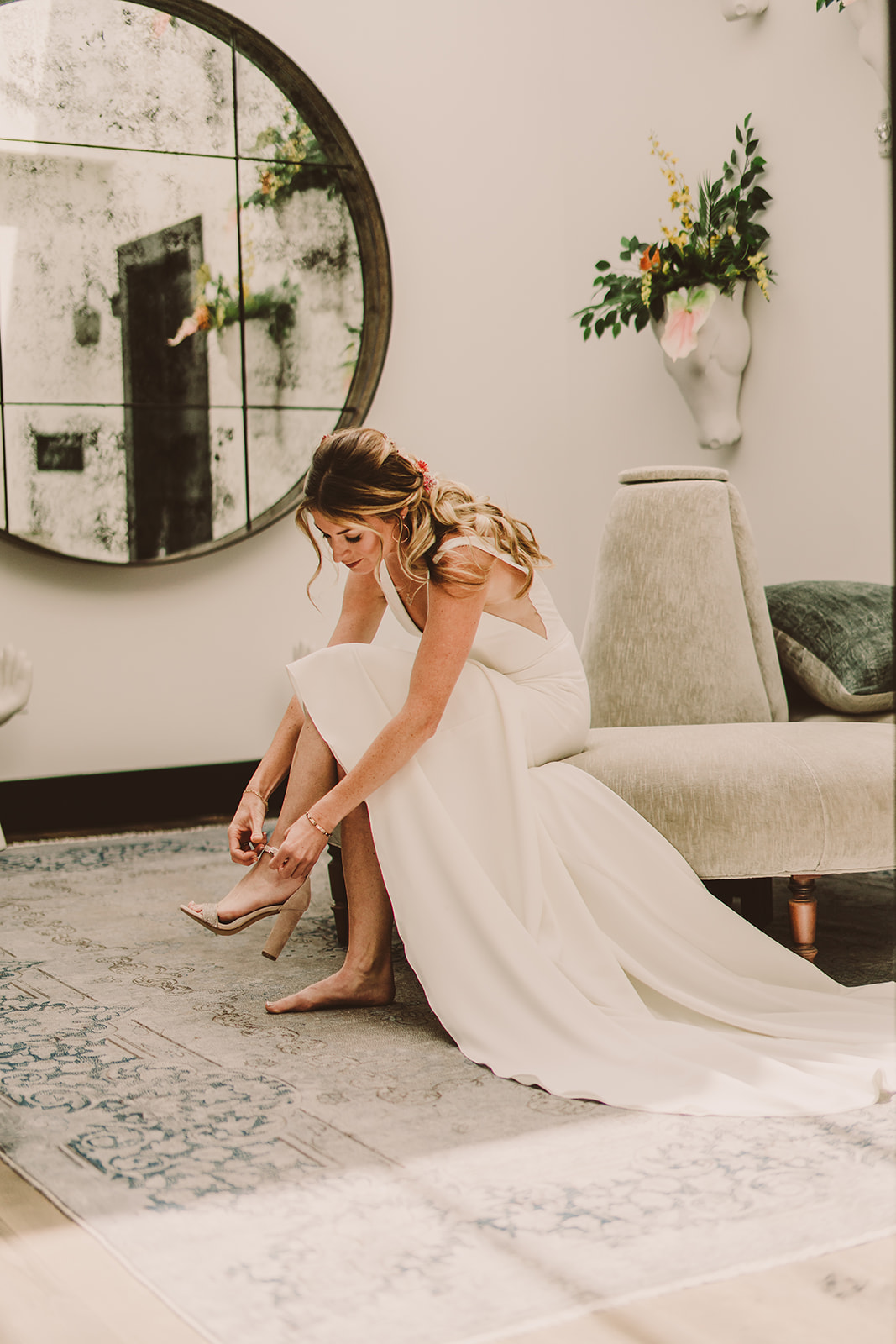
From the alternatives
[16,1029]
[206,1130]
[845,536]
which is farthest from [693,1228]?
[845,536]

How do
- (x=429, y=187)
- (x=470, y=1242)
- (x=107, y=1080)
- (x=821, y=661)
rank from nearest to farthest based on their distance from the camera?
1. (x=470, y=1242)
2. (x=107, y=1080)
3. (x=821, y=661)
4. (x=429, y=187)

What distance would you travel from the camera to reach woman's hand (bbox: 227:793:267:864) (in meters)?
1.99

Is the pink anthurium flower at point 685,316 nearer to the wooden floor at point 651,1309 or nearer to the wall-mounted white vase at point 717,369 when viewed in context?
the wall-mounted white vase at point 717,369

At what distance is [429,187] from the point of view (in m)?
4.07

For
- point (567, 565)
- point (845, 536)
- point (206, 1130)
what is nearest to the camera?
point (206, 1130)

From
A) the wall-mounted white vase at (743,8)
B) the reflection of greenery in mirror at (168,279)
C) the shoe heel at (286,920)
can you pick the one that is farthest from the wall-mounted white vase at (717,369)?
the shoe heel at (286,920)

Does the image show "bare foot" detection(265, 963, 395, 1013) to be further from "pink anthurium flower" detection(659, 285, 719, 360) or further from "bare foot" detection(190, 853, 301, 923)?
"pink anthurium flower" detection(659, 285, 719, 360)

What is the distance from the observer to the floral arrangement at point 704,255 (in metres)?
3.40

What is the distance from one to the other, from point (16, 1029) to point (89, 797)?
1.81 meters

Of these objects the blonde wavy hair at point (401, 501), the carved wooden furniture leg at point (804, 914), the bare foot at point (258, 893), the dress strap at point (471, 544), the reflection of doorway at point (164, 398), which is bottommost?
the carved wooden furniture leg at point (804, 914)

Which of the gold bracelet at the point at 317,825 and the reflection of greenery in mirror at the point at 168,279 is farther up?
the reflection of greenery in mirror at the point at 168,279

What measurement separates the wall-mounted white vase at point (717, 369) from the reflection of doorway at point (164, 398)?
1248mm

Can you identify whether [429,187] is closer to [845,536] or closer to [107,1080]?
[845,536]

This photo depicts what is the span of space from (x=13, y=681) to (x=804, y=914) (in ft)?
7.10
